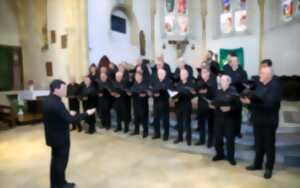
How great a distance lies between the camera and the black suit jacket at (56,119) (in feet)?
11.6

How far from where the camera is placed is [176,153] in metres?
5.57

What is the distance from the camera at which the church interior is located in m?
4.62

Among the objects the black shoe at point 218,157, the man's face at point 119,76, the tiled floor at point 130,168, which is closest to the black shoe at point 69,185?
the tiled floor at point 130,168

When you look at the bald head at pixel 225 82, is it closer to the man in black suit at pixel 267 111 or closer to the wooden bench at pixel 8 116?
the man in black suit at pixel 267 111

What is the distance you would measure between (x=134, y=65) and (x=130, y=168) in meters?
5.72

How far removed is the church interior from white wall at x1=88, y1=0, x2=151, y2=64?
31 mm

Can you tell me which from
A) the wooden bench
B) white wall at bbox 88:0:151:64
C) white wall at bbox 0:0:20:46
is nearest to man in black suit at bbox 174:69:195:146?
white wall at bbox 88:0:151:64

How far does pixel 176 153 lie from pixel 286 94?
4489mm

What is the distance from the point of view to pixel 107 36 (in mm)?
9695

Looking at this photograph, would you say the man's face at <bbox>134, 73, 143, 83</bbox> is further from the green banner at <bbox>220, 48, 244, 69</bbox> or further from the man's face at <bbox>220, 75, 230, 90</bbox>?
the green banner at <bbox>220, 48, 244, 69</bbox>

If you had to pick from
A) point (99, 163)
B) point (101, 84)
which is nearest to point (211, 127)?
point (99, 163)

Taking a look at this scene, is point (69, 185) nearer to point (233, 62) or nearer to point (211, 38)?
point (233, 62)

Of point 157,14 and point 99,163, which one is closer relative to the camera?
point 99,163

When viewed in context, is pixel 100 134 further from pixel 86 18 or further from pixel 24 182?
pixel 86 18
